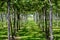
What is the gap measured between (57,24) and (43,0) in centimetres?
3201

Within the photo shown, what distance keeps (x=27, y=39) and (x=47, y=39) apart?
2687 millimetres

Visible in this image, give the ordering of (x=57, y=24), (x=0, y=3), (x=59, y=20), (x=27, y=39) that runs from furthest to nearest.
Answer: (x=59, y=20) → (x=57, y=24) → (x=27, y=39) → (x=0, y=3)

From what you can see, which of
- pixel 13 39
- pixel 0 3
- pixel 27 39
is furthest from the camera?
pixel 13 39

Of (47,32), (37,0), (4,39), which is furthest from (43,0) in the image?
(4,39)

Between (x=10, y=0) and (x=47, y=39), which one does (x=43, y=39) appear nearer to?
(x=47, y=39)

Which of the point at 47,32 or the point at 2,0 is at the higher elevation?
the point at 2,0

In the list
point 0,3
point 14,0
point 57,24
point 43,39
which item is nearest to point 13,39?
point 43,39

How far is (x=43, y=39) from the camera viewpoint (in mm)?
22766

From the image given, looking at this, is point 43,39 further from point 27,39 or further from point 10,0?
point 10,0

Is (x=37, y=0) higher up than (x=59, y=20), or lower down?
higher up

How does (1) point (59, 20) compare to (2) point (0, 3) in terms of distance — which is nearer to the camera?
(2) point (0, 3)

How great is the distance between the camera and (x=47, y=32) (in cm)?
2458

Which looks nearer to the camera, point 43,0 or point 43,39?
point 43,0

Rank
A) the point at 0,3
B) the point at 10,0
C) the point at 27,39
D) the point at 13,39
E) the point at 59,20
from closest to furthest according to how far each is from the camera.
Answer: the point at 10,0
the point at 0,3
the point at 27,39
the point at 13,39
the point at 59,20
